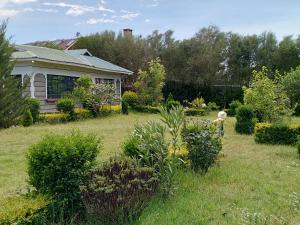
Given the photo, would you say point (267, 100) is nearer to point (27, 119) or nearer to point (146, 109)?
point (27, 119)

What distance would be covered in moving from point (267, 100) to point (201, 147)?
740 cm

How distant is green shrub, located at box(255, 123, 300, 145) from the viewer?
10758 mm

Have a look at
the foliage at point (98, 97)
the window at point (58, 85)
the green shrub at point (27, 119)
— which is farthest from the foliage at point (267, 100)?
the window at point (58, 85)

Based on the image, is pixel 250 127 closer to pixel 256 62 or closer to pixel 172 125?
pixel 172 125

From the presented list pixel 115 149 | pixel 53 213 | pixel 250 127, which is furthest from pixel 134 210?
pixel 250 127

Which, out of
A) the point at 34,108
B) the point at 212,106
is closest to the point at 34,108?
the point at 34,108

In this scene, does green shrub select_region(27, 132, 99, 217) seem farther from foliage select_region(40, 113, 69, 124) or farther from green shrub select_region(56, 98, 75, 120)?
green shrub select_region(56, 98, 75, 120)

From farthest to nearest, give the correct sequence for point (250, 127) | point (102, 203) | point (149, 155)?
point (250, 127) → point (149, 155) → point (102, 203)

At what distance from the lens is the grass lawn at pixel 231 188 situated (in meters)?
4.48

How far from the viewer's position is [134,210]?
4277 millimetres

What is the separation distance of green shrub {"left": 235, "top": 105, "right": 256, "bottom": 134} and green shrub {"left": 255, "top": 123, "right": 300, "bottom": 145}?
1.97 m

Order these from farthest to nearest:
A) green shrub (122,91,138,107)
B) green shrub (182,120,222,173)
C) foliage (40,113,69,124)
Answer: green shrub (122,91,138,107), foliage (40,113,69,124), green shrub (182,120,222,173)

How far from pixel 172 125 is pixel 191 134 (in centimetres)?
120

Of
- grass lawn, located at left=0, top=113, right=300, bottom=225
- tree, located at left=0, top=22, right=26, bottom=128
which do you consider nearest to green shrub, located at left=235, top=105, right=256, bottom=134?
grass lawn, located at left=0, top=113, right=300, bottom=225
